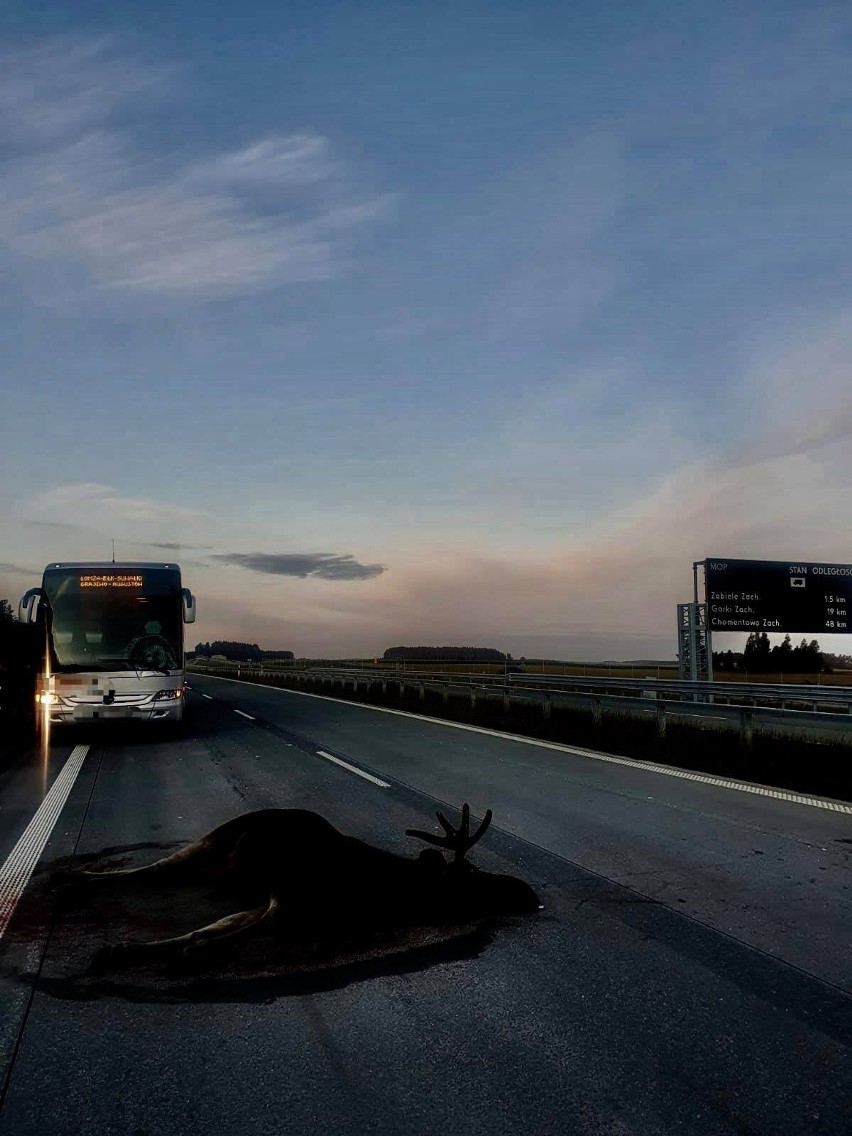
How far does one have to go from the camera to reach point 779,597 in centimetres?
3028

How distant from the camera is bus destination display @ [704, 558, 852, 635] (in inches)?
1174

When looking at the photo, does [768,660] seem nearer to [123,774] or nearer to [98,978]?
[123,774]

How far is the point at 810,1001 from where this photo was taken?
444 cm

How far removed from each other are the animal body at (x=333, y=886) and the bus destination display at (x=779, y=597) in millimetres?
25591

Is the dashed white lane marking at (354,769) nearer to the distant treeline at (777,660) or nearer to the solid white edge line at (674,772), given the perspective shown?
the solid white edge line at (674,772)

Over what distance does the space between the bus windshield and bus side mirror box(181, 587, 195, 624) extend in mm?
153

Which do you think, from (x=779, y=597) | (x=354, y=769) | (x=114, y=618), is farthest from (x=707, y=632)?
(x=354, y=769)

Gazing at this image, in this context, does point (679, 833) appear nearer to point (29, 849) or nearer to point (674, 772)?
point (674, 772)

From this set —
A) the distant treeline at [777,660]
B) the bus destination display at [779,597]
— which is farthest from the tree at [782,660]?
the bus destination display at [779,597]

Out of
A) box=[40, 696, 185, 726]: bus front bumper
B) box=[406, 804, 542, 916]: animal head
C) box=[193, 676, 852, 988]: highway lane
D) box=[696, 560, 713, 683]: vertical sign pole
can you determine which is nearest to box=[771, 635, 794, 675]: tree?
box=[696, 560, 713, 683]: vertical sign pole

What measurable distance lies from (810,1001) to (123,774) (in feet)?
35.0

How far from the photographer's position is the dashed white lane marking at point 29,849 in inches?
250

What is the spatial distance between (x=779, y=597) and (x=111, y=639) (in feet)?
73.0

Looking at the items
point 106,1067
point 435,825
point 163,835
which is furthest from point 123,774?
point 106,1067
